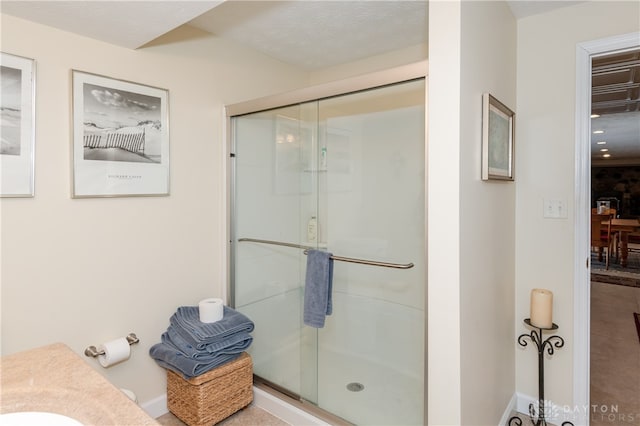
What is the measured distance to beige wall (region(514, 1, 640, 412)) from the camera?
2049mm

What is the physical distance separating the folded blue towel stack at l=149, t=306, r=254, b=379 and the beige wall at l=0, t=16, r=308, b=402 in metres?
0.12

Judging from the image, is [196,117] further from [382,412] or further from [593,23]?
[593,23]

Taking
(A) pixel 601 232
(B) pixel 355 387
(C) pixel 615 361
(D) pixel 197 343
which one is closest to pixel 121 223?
(D) pixel 197 343

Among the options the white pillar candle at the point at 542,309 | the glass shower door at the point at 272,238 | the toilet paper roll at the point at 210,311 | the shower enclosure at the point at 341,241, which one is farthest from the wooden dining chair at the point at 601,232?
the toilet paper roll at the point at 210,311

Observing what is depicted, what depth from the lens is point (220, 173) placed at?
2424mm

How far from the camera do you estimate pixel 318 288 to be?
2.04 m

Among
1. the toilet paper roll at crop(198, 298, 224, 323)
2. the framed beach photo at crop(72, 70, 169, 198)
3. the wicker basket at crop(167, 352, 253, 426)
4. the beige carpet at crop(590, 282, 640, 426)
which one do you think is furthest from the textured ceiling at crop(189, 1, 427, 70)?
the beige carpet at crop(590, 282, 640, 426)

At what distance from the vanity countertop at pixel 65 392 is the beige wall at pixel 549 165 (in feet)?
7.19

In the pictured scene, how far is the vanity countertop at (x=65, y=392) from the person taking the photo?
2.94 feet

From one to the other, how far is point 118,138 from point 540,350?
258 centimetres

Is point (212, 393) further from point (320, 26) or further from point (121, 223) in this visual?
point (320, 26)

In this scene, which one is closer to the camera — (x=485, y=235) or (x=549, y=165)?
(x=485, y=235)

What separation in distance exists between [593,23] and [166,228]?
2672mm

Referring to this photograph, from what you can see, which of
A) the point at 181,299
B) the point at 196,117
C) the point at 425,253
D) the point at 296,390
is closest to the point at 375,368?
the point at 296,390
